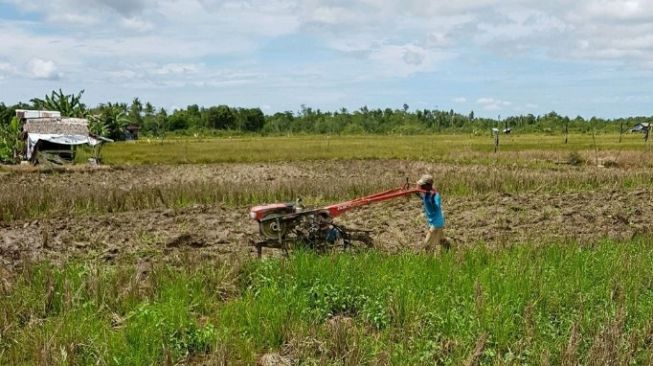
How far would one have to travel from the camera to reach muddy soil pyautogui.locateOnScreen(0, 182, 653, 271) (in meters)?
8.46

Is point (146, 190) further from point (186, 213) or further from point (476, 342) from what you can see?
point (476, 342)

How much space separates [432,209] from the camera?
7934mm

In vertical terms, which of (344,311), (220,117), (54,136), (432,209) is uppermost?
(220,117)

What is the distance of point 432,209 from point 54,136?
2155 cm

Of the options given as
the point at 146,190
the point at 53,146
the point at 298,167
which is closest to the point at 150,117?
the point at 53,146

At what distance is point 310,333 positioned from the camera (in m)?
4.81

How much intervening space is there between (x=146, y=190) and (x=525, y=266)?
973 cm

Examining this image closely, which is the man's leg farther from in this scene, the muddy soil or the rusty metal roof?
→ the rusty metal roof

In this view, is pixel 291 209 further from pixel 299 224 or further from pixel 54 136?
pixel 54 136

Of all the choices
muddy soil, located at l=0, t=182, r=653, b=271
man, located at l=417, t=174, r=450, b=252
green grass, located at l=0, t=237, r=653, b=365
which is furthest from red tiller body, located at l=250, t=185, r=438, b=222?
green grass, located at l=0, t=237, r=653, b=365

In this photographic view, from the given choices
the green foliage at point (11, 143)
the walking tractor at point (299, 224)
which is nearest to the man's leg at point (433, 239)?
the walking tractor at point (299, 224)

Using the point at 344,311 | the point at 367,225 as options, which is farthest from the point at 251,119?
the point at 344,311

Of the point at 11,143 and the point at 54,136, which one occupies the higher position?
the point at 54,136

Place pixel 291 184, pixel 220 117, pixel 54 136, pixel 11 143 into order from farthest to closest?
pixel 220 117
pixel 11 143
pixel 54 136
pixel 291 184
